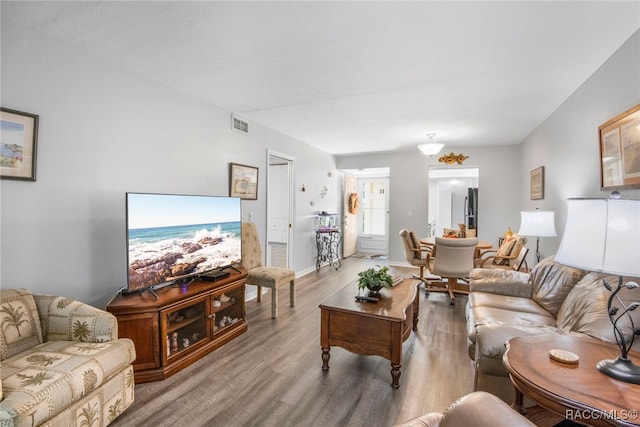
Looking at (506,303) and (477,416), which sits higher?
(477,416)

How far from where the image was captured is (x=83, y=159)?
238cm

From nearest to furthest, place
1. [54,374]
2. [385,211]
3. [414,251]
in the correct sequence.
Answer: [54,374]
[414,251]
[385,211]

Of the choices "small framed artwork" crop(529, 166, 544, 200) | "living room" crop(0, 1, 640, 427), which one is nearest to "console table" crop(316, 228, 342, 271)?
"living room" crop(0, 1, 640, 427)

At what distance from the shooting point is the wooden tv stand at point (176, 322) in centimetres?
227

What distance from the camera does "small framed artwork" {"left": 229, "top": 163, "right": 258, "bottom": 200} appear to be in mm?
3887

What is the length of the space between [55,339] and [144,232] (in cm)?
87

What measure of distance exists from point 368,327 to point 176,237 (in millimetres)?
1804

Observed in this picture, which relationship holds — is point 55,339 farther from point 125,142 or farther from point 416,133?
point 416,133

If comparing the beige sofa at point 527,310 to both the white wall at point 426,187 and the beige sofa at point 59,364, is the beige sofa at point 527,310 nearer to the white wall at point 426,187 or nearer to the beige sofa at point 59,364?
the beige sofa at point 59,364

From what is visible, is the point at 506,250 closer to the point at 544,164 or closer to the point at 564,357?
the point at 544,164

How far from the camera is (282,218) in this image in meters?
6.86

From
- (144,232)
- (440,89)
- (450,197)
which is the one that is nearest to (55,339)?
(144,232)

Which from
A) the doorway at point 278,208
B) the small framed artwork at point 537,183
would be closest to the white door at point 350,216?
the doorway at point 278,208

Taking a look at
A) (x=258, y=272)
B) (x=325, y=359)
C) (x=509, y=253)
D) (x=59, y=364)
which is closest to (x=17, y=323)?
(x=59, y=364)
